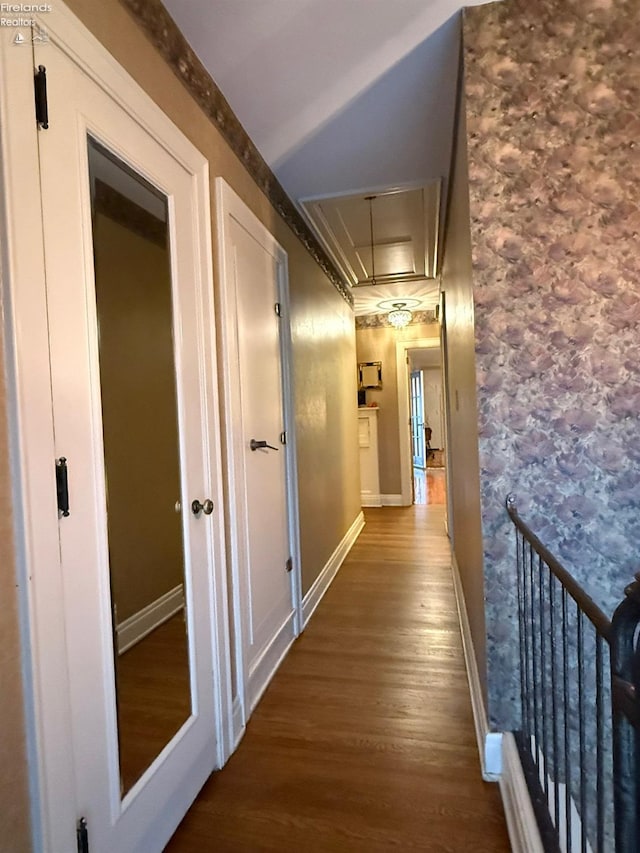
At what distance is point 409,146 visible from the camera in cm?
230

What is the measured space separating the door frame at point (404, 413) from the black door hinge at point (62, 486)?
5.32 metres

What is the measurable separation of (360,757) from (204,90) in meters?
2.41

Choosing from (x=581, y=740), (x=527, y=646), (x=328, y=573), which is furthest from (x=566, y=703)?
(x=328, y=573)

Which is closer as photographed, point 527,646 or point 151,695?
point 151,695

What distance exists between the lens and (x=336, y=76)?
5.97 ft

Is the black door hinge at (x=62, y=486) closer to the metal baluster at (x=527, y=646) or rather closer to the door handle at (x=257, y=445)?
the door handle at (x=257, y=445)

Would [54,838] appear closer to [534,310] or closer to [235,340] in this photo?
[235,340]

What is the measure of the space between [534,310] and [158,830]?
1859mm

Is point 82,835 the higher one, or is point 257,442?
point 257,442

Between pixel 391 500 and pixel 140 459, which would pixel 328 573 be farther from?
pixel 391 500

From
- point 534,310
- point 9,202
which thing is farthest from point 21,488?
point 534,310

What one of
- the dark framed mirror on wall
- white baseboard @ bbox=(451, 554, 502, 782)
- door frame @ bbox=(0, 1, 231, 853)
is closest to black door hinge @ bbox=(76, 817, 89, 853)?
door frame @ bbox=(0, 1, 231, 853)

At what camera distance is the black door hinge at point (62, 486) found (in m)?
1.04

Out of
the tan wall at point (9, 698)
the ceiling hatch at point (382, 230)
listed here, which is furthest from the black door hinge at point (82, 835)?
the ceiling hatch at point (382, 230)
